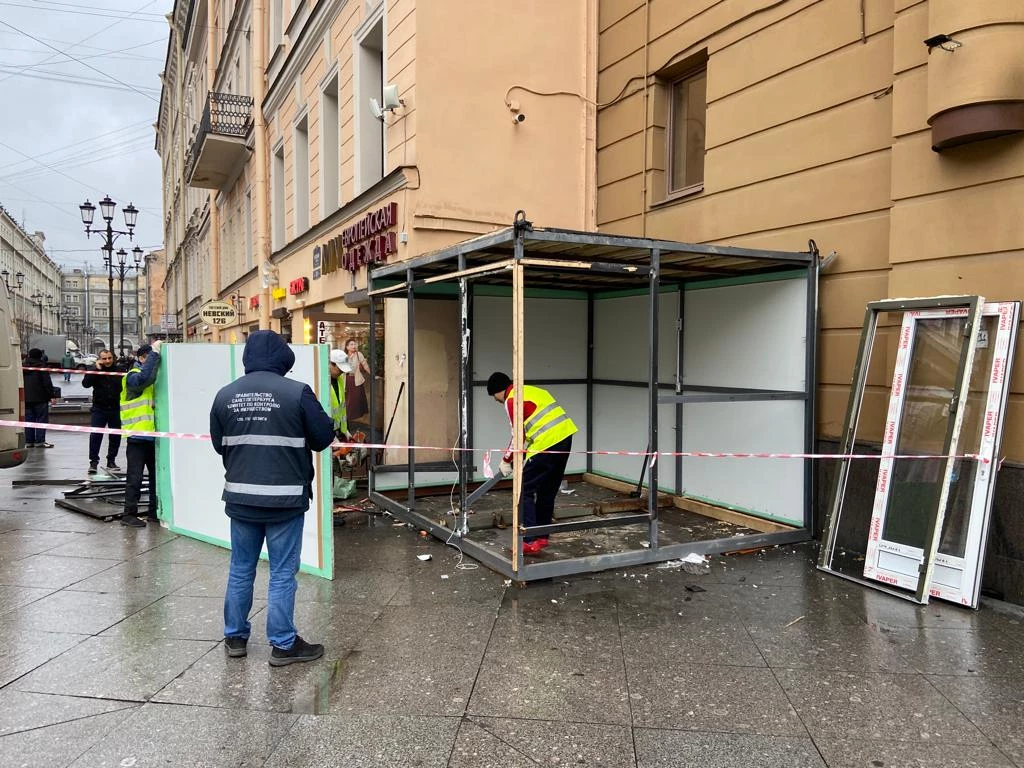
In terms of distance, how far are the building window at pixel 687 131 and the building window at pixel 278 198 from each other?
30.5ft

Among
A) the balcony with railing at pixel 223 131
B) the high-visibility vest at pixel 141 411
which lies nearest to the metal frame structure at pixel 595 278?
the high-visibility vest at pixel 141 411

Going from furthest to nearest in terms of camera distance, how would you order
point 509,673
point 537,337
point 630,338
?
point 537,337 < point 630,338 < point 509,673

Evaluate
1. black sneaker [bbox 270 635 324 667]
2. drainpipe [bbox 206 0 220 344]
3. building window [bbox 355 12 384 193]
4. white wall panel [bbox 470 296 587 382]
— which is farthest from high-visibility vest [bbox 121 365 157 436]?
drainpipe [bbox 206 0 220 344]

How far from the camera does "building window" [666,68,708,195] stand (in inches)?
314

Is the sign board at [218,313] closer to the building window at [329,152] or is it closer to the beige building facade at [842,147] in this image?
the building window at [329,152]

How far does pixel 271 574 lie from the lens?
12.9 feet

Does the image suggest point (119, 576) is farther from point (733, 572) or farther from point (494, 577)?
point (733, 572)

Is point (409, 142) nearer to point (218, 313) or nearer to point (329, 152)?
point (329, 152)

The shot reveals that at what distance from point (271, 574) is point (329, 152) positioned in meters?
9.51

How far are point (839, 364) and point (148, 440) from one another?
6.26 m

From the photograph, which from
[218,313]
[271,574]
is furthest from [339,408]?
[218,313]

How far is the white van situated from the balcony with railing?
9.96 metres

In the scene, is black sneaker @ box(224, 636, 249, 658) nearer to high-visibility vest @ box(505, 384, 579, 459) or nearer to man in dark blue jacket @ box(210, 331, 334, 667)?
man in dark blue jacket @ box(210, 331, 334, 667)

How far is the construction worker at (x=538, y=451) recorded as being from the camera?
545 cm
